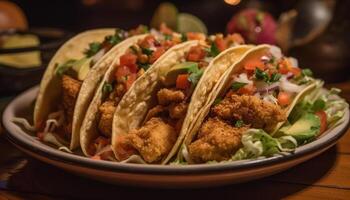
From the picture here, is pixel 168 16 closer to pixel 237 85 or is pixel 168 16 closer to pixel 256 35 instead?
pixel 256 35

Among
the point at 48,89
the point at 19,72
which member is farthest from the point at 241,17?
the point at 48,89

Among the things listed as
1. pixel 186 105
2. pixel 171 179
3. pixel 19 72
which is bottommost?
pixel 19 72

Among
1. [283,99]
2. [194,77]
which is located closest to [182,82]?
[194,77]

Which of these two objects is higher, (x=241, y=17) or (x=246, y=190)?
(x=241, y=17)

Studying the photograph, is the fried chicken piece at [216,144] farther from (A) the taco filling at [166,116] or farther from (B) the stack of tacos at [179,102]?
(A) the taco filling at [166,116]

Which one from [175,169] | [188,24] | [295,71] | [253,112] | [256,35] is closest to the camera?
[175,169]

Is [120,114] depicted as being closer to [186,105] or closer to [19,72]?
[186,105]

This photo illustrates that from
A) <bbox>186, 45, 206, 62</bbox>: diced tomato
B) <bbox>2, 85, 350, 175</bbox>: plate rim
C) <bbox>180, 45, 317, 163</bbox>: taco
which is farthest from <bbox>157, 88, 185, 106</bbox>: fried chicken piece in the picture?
<bbox>2, 85, 350, 175</bbox>: plate rim
